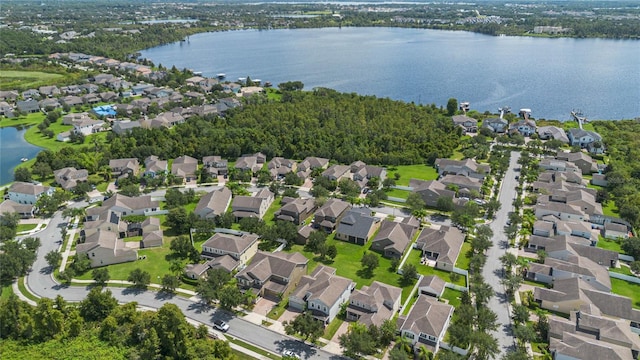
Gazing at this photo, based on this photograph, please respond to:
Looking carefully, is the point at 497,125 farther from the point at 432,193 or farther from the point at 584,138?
the point at 432,193

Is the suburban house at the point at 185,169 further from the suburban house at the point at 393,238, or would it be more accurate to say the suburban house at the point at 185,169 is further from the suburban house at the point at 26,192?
the suburban house at the point at 393,238

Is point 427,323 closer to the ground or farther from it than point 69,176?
closer to the ground

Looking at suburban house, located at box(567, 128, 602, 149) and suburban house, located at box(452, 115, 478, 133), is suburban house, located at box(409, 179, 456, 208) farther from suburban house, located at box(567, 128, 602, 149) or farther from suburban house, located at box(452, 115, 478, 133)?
suburban house, located at box(567, 128, 602, 149)

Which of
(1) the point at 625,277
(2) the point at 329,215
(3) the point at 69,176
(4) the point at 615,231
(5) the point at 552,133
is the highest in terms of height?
(5) the point at 552,133

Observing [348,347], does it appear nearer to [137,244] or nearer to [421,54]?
[137,244]

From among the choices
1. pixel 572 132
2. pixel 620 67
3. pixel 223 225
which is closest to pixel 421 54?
pixel 620 67

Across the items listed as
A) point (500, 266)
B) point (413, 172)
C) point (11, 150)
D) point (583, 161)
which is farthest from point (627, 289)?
point (11, 150)

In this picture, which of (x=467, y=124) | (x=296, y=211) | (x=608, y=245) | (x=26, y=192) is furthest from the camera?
(x=467, y=124)
